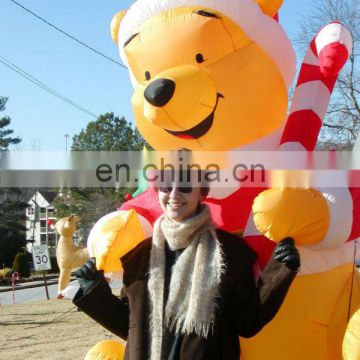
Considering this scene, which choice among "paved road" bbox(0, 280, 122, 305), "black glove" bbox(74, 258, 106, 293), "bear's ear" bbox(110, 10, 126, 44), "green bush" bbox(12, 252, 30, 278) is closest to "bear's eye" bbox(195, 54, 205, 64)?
"bear's ear" bbox(110, 10, 126, 44)

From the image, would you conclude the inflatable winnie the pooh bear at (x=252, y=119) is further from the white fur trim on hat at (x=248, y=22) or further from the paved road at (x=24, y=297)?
the paved road at (x=24, y=297)

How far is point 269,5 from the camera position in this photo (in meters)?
3.33

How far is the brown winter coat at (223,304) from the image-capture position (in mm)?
2621

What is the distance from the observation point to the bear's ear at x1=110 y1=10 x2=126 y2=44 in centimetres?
372

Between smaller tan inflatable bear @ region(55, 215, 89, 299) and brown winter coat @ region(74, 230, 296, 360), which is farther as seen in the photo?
smaller tan inflatable bear @ region(55, 215, 89, 299)

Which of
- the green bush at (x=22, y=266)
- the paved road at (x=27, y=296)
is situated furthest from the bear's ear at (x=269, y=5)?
the green bush at (x=22, y=266)

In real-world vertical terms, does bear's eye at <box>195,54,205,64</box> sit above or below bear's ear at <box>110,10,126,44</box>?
below

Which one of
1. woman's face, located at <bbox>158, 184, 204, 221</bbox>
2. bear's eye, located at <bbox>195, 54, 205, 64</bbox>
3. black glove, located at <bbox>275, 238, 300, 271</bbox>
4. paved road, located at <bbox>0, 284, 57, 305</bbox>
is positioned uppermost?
bear's eye, located at <bbox>195, 54, 205, 64</bbox>

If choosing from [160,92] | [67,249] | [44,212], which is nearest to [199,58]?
[160,92]

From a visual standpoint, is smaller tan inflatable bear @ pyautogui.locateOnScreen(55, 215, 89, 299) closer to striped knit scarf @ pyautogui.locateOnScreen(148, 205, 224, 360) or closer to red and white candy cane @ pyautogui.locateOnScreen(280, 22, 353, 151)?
red and white candy cane @ pyautogui.locateOnScreen(280, 22, 353, 151)

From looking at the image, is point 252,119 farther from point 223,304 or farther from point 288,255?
point 223,304

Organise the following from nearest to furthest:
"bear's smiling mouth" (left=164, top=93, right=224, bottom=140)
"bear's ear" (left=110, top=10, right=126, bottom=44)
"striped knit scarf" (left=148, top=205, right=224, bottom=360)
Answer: "striped knit scarf" (left=148, top=205, right=224, bottom=360), "bear's smiling mouth" (left=164, top=93, right=224, bottom=140), "bear's ear" (left=110, top=10, right=126, bottom=44)

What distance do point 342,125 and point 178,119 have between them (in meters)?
14.8

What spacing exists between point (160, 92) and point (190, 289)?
94cm
